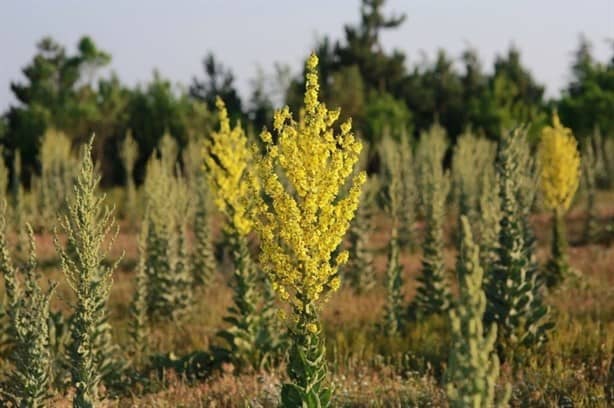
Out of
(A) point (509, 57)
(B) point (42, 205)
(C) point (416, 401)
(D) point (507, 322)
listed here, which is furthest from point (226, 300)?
(A) point (509, 57)

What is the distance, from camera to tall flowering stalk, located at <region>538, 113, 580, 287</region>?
15.1 metres

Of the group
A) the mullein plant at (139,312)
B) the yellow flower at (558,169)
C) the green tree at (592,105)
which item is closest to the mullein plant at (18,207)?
the mullein plant at (139,312)

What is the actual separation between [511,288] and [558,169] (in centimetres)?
615

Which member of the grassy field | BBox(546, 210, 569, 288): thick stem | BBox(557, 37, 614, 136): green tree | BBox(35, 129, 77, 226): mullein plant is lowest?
the grassy field

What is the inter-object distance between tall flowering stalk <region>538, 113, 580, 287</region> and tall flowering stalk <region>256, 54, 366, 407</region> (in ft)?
33.8

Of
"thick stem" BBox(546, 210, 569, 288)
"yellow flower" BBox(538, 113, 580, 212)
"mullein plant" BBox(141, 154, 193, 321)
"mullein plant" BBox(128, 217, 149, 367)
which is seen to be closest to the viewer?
"mullein plant" BBox(128, 217, 149, 367)

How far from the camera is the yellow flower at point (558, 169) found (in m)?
15.1

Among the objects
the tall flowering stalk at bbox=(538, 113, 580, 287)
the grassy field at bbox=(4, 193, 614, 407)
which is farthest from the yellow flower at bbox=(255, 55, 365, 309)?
the tall flowering stalk at bbox=(538, 113, 580, 287)

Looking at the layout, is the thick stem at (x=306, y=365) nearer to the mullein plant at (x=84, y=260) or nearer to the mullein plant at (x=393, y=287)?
the mullein plant at (x=84, y=260)

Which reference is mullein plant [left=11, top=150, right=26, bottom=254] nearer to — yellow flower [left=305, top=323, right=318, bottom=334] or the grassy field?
the grassy field

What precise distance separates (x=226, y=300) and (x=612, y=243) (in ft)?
37.4

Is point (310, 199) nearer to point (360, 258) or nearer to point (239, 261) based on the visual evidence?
point (239, 261)

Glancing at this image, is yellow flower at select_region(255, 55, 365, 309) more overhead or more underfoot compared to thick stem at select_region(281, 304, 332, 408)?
more overhead

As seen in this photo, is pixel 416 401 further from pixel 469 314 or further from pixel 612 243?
pixel 612 243
